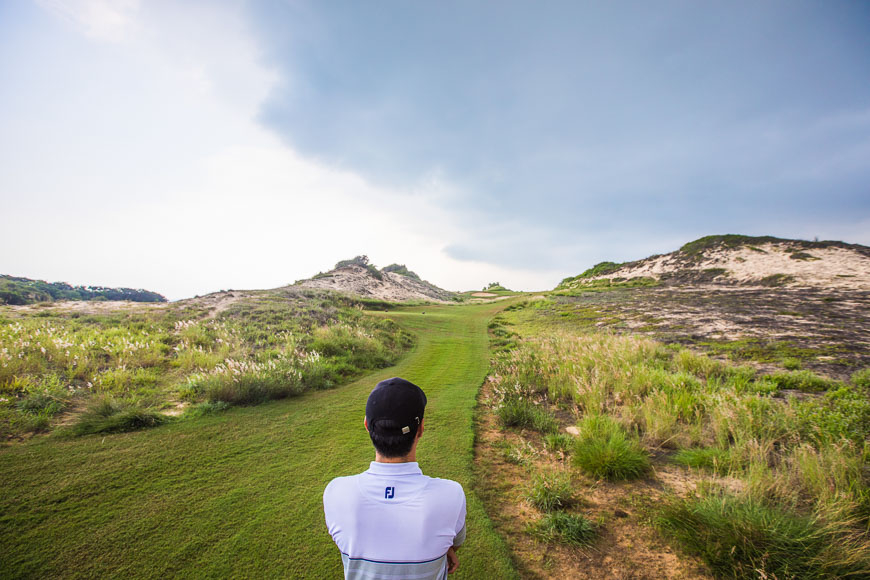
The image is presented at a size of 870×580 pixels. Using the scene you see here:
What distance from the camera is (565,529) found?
12.8 feet

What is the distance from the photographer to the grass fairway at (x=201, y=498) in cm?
331

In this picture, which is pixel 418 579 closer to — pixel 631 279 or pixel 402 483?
pixel 402 483

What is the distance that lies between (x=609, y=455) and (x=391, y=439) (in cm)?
459

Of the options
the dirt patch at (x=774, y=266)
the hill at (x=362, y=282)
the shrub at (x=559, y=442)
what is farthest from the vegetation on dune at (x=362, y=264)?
the shrub at (x=559, y=442)

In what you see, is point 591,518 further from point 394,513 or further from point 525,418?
point 394,513

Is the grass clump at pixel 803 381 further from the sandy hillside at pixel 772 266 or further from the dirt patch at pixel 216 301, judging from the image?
the dirt patch at pixel 216 301

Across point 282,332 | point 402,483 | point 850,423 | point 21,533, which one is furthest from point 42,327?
point 850,423

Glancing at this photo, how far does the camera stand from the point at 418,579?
1.75m

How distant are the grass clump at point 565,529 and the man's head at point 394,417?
3.11m

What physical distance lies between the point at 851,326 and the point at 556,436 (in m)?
13.4

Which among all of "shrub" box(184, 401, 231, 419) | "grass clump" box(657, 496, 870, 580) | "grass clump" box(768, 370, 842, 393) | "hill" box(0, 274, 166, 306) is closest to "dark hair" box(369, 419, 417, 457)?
"grass clump" box(657, 496, 870, 580)

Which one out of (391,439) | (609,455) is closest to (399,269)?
(609,455)

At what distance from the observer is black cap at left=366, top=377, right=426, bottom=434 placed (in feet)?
6.72

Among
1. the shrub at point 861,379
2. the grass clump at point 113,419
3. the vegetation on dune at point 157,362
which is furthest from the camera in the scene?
the shrub at point 861,379
